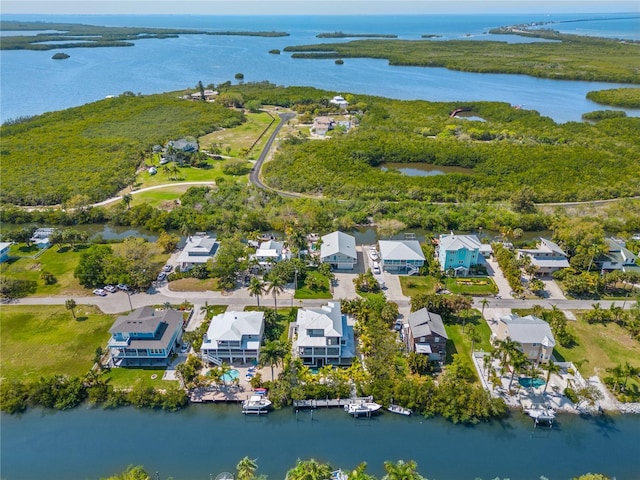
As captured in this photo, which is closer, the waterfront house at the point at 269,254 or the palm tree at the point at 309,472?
the palm tree at the point at 309,472

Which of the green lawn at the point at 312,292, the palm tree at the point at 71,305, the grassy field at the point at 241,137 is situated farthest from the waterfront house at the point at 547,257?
the grassy field at the point at 241,137

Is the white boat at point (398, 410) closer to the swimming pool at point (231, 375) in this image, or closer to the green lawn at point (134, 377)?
the swimming pool at point (231, 375)

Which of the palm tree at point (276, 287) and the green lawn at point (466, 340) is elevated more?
the palm tree at point (276, 287)

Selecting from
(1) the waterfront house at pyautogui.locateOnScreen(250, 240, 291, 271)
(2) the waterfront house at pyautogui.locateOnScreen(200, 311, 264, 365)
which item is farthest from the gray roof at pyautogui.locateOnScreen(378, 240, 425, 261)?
(2) the waterfront house at pyautogui.locateOnScreen(200, 311, 264, 365)

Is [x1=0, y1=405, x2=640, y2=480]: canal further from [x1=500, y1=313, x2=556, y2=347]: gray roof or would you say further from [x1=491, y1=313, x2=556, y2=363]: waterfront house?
[x1=500, y1=313, x2=556, y2=347]: gray roof

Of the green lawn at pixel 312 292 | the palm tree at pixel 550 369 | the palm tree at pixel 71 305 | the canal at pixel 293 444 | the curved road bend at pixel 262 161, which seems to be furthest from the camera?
the curved road bend at pixel 262 161

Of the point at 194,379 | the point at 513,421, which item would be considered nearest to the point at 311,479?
the point at 194,379
